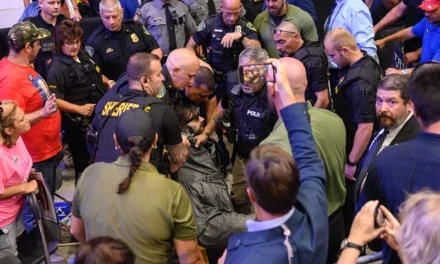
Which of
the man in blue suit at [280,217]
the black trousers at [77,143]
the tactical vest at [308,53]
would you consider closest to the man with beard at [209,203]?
the man in blue suit at [280,217]

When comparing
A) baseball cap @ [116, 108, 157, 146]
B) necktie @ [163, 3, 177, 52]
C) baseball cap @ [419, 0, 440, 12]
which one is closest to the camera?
baseball cap @ [116, 108, 157, 146]

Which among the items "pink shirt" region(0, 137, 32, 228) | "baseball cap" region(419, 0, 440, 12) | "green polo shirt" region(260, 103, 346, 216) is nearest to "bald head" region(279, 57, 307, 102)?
"green polo shirt" region(260, 103, 346, 216)

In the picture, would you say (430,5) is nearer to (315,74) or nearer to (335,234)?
(315,74)

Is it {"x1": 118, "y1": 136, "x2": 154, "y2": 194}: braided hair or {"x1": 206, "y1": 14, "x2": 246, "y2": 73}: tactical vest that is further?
{"x1": 206, "y1": 14, "x2": 246, "y2": 73}: tactical vest

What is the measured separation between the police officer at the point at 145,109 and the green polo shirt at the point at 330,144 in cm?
67

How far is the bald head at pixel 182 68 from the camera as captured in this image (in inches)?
142

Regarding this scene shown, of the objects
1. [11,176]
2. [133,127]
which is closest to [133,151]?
[133,127]

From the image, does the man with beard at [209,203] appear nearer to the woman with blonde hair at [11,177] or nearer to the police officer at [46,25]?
the woman with blonde hair at [11,177]

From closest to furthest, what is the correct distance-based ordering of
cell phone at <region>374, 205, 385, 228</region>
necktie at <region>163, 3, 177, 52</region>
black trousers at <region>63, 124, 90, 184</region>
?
cell phone at <region>374, 205, 385, 228</region>, black trousers at <region>63, 124, 90, 184</region>, necktie at <region>163, 3, 177, 52</region>

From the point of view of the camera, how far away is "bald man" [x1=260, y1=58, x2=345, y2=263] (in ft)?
8.10

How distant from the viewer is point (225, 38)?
16.0 ft

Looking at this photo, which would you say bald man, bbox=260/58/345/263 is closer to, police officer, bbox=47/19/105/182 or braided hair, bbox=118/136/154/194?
braided hair, bbox=118/136/154/194

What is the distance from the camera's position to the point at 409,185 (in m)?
2.01

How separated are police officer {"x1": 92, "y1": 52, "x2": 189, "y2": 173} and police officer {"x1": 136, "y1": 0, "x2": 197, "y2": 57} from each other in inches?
89.3
